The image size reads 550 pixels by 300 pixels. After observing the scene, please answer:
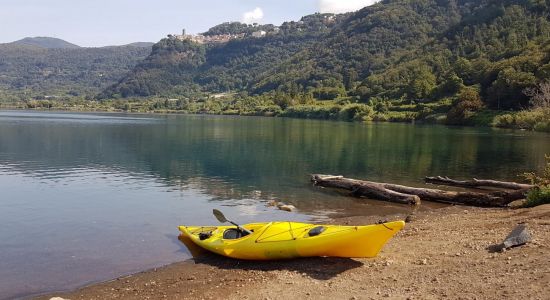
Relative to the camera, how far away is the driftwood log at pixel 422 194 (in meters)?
25.5

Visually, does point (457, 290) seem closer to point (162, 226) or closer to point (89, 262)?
point (89, 262)

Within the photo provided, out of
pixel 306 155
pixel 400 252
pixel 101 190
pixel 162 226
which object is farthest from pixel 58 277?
pixel 306 155

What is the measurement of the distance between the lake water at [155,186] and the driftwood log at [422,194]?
91 centimetres

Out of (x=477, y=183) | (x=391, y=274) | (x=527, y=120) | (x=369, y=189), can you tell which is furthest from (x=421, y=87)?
(x=391, y=274)

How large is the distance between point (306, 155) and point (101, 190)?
25.4m

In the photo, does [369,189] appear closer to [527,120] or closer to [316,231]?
[316,231]

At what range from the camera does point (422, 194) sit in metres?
29.1

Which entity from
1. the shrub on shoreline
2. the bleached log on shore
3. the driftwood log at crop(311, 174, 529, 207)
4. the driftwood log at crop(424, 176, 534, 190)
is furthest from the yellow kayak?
the shrub on shoreline

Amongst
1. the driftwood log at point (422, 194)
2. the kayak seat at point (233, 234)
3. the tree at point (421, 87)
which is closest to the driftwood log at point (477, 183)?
the driftwood log at point (422, 194)

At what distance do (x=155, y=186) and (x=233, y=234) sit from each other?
17997 millimetres

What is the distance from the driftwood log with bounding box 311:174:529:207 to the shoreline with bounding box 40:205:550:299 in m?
6.60

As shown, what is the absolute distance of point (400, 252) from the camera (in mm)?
16047

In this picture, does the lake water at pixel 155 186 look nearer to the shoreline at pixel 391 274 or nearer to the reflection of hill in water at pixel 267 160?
the reflection of hill in water at pixel 267 160

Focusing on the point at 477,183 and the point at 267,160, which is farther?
the point at 267,160
